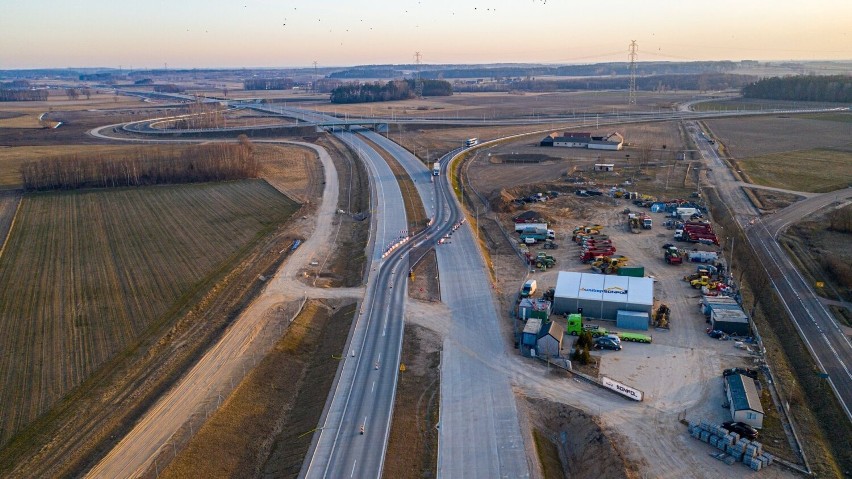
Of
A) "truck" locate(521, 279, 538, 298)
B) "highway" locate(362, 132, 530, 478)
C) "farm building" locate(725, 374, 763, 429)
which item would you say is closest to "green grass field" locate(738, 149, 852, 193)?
"truck" locate(521, 279, 538, 298)

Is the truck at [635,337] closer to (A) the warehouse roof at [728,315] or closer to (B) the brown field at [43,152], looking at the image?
(A) the warehouse roof at [728,315]

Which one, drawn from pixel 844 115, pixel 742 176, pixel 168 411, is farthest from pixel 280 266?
pixel 844 115

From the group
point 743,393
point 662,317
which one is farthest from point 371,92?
point 743,393

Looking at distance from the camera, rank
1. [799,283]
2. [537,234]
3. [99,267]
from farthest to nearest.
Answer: [537,234] → [99,267] → [799,283]

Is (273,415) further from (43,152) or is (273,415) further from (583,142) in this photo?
(43,152)

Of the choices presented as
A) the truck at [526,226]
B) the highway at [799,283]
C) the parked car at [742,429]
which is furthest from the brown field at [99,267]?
the highway at [799,283]

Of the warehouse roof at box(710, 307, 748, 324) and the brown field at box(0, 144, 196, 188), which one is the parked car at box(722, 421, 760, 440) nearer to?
the warehouse roof at box(710, 307, 748, 324)
